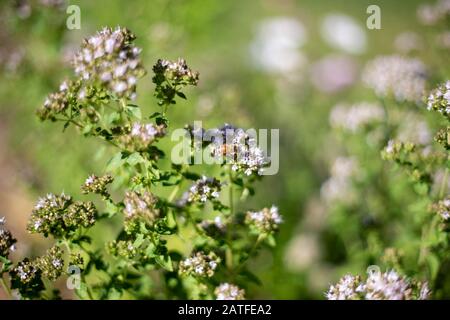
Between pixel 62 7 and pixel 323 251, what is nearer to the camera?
pixel 62 7

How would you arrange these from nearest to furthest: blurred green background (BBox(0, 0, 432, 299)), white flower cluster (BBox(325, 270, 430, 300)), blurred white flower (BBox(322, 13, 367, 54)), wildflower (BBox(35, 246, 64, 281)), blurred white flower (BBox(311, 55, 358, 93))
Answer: white flower cluster (BBox(325, 270, 430, 300))
wildflower (BBox(35, 246, 64, 281))
blurred green background (BBox(0, 0, 432, 299))
blurred white flower (BBox(311, 55, 358, 93))
blurred white flower (BBox(322, 13, 367, 54))

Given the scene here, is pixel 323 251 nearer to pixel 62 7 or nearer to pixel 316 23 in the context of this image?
pixel 62 7

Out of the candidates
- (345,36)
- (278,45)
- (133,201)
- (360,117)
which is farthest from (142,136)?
(345,36)

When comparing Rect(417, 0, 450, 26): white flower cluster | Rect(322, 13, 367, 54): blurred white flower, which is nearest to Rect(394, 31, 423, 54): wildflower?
Rect(417, 0, 450, 26): white flower cluster

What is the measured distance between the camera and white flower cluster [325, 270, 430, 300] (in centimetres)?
200

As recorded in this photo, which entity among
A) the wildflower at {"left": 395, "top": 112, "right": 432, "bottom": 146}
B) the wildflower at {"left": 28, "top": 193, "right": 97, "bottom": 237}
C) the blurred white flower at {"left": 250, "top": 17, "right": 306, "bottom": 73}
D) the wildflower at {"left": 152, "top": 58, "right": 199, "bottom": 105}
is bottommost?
the wildflower at {"left": 28, "top": 193, "right": 97, "bottom": 237}

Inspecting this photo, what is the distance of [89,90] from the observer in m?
2.13

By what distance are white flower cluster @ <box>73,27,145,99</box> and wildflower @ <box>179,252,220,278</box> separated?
883 mm

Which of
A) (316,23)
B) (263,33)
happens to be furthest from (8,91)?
(316,23)

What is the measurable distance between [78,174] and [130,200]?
85.7 inches

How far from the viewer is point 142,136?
6.73 ft

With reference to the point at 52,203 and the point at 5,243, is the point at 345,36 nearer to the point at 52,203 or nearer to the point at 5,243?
the point at 52,203

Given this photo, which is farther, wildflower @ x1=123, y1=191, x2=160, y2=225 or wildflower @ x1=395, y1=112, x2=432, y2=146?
wildflower @ x1=395, y1=112, x2=432, y2=146

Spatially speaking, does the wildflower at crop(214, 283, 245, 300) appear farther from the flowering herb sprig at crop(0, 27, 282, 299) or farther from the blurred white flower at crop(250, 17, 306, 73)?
the blurred white flower at crop(250, 17, 306, 73)
